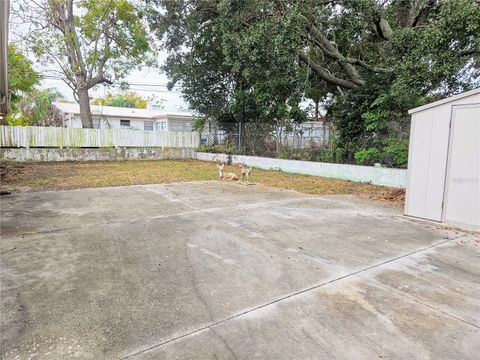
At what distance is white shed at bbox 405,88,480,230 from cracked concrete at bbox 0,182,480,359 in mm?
455

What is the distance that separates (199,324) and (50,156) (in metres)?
14.4

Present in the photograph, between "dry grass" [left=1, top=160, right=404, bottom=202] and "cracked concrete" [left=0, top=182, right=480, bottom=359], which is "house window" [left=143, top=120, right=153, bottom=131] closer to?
"dry grass" [left=1, top=160, right=404, bottom=202]

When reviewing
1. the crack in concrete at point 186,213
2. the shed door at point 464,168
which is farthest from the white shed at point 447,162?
A: the crack in concrete at point 186,213

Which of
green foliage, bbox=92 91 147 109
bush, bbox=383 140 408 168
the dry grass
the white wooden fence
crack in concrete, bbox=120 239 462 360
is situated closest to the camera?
crack in concrete, bbox=120 239 462 360

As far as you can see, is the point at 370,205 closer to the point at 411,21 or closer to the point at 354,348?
the point at 354,348

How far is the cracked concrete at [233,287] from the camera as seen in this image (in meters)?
2.03

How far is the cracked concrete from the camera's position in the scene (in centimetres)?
203

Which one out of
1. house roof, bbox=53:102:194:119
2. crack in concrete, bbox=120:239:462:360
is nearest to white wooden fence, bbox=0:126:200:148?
house roof, bbox=53:102:194:119

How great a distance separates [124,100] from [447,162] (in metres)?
44.1

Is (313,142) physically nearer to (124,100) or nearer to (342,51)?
(342,51)

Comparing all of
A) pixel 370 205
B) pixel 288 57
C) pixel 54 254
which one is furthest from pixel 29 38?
pixel 370 205

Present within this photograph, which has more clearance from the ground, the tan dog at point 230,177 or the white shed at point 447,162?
the white shed at point 447,162

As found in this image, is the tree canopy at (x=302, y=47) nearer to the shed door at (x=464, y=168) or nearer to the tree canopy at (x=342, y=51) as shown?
the tree canopy at (x=342, y=51)

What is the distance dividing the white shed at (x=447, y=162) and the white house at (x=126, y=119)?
18729mm
